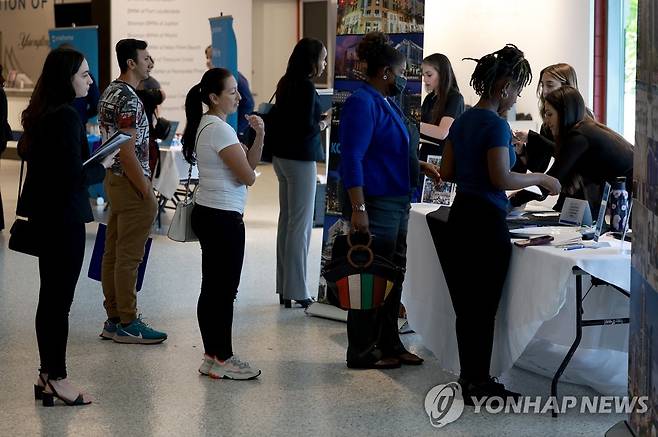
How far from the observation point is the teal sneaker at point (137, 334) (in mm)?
5273

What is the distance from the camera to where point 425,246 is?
4.93 m

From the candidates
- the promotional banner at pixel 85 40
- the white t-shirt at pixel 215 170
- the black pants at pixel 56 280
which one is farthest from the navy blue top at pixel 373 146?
the promotional banner at pixel 85 40

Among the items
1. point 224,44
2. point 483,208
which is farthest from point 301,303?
point 224,44

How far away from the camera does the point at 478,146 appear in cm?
407

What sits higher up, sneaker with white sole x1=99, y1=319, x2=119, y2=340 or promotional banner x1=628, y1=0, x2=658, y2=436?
promotional banner x1=628, y1=0, x2=658, y2=436

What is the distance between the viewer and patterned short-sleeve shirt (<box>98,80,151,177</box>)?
16.2ft

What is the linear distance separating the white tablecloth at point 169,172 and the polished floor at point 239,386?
273 cm

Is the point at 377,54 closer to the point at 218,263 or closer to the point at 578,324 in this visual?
the point at 218,263

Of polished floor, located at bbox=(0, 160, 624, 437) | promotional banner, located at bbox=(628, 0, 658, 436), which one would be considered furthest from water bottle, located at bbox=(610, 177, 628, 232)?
promotional banner, located at bbox=(628, 0, 658, 436)

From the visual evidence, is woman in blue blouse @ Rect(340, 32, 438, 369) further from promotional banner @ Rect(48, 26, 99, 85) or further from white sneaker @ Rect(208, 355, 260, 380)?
promotional banner @ Rect(48, 26, 99, 85)

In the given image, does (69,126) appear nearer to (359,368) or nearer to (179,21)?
(359,368)

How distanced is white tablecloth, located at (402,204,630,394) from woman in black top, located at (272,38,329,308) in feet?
3.28

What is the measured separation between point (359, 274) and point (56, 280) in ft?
4.22

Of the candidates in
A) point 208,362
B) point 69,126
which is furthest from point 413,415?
point 69,126
